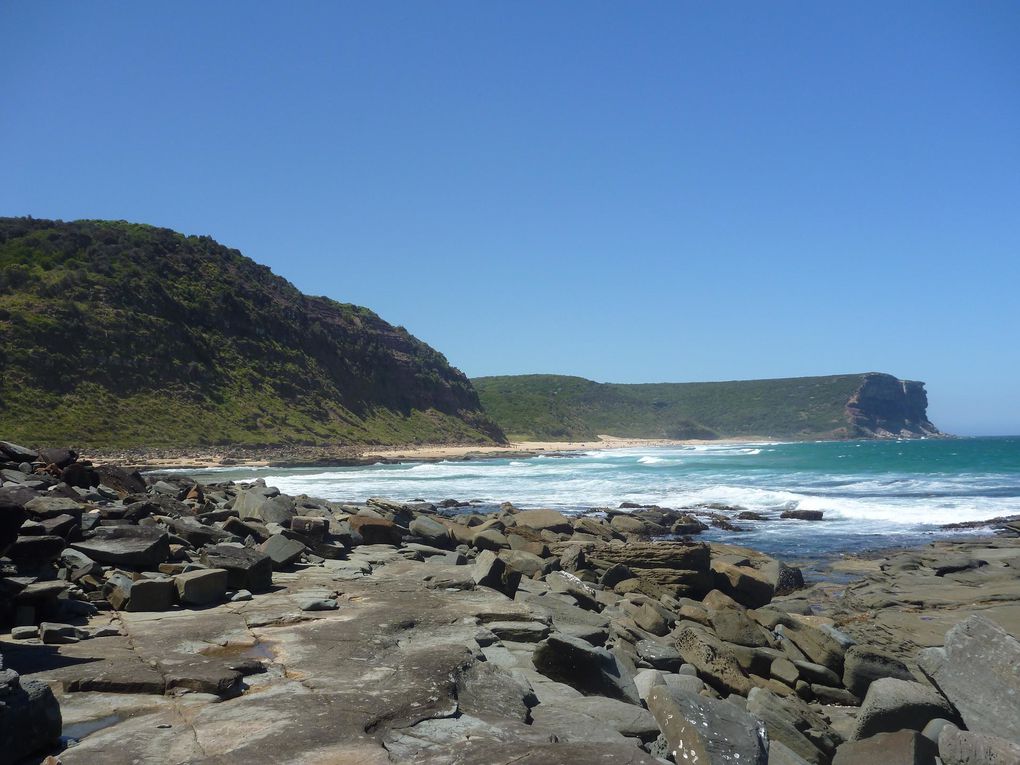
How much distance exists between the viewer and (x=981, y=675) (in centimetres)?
625

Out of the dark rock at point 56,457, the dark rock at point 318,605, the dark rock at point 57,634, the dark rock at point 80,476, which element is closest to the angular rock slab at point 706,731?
the dark rock at point 318,605

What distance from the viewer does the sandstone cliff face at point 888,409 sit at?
145 metres

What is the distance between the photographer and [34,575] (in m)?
7.16

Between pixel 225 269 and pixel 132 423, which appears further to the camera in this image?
pixel 225 269

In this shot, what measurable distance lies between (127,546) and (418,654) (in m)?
4.09

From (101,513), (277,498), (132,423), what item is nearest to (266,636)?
(101,513)

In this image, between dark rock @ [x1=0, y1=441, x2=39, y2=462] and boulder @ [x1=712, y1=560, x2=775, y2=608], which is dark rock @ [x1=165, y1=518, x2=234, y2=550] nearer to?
dark rock @ [x1=0, y1=441, x2=39, y2=462]

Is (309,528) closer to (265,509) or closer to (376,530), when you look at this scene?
(265,509)

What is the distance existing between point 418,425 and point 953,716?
79002 mm

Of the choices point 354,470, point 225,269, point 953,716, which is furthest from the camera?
Answer: point 225,269

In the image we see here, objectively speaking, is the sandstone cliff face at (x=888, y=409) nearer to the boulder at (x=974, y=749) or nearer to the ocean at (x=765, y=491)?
the ocean at (x=765, y=491)

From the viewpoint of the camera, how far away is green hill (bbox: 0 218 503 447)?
48.4 metres

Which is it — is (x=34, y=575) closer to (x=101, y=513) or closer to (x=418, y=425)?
(x=101, y=513)

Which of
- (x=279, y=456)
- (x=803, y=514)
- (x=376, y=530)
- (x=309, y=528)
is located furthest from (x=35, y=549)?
(x=279, y=456)
